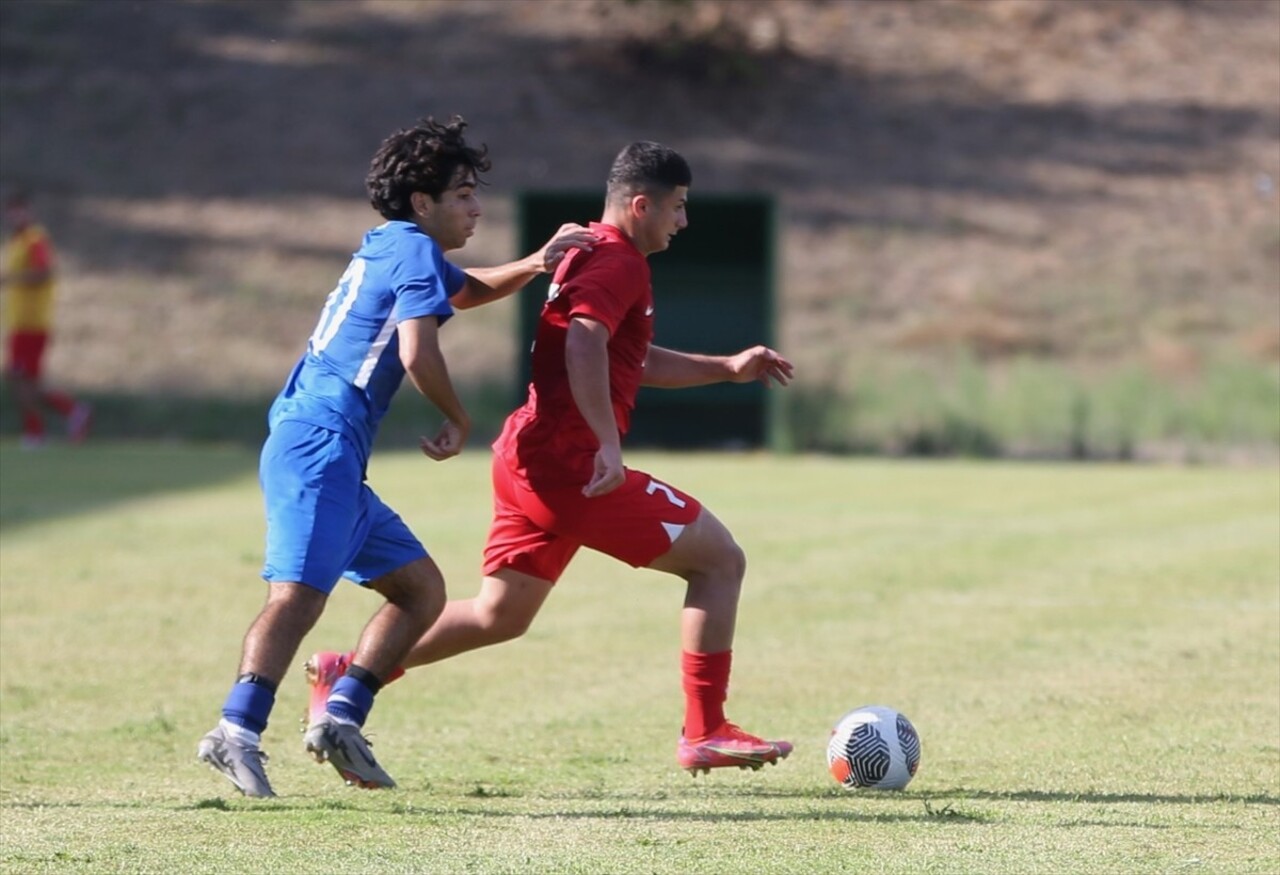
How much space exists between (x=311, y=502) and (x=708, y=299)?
16607mm

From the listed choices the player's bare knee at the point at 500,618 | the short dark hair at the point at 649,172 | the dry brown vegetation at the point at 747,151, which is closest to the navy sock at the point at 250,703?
the player's bare knee at the point at 500,618

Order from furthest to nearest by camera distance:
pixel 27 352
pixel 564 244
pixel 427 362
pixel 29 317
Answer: pixel 29 317 < pixel 27 352 < pixel 564 244 < pixel 427 362

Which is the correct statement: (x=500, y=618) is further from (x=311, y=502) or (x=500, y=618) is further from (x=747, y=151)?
(x=747, y=151)

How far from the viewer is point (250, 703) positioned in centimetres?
590

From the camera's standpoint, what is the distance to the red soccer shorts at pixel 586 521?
645 centimetres

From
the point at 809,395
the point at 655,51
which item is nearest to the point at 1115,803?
the point at 809,395

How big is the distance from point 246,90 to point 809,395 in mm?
12520

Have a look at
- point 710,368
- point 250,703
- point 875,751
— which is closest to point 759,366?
point 710,368

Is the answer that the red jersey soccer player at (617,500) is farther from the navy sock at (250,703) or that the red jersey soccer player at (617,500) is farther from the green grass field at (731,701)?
the navy sock at (250,703)

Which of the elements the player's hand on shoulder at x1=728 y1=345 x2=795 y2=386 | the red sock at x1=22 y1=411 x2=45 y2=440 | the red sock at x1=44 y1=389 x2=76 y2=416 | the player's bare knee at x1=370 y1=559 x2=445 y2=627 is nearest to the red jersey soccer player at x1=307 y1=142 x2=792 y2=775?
the player's bare knee at x1=370 y1=559 x2=445 y2=627

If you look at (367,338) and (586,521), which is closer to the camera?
(367,338)

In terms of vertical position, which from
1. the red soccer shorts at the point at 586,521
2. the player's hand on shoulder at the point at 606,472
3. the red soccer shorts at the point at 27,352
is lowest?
the red soccer shorts at the point at 27,352

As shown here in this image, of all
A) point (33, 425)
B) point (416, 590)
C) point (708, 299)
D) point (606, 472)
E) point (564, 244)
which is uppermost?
point (564, 244)

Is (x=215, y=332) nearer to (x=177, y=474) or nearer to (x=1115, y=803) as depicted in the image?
(x=177, y=474)
